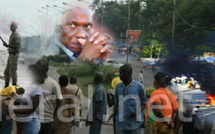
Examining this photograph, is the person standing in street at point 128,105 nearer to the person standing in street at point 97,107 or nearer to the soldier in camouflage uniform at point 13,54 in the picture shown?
the person standing in street at point 97,107

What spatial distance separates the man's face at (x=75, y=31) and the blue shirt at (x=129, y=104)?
18.3ft

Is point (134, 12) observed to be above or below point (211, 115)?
above

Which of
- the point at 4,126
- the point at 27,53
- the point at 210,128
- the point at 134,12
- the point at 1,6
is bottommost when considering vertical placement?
the point at 210,128

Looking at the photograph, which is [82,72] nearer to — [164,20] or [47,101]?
[47,101]

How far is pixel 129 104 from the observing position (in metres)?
4.11

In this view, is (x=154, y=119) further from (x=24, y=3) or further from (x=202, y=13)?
(x=202, y=13)

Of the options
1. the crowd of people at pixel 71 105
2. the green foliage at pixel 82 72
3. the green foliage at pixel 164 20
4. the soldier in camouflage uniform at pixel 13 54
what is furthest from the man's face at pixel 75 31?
the crowd of people at pixel 71 105

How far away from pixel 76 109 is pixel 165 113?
1.72 metres

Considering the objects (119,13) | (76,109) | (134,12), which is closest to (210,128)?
(76,109)

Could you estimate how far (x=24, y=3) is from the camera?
19.0 feet

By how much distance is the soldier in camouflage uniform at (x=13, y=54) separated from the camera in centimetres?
502

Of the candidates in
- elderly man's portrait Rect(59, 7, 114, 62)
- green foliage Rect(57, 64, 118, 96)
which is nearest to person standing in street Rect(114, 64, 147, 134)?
green foliage Rect(57, 64, 118, 96)

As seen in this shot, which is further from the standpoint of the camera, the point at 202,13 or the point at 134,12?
the point at 202,13

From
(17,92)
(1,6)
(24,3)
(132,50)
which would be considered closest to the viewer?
(17,92)
